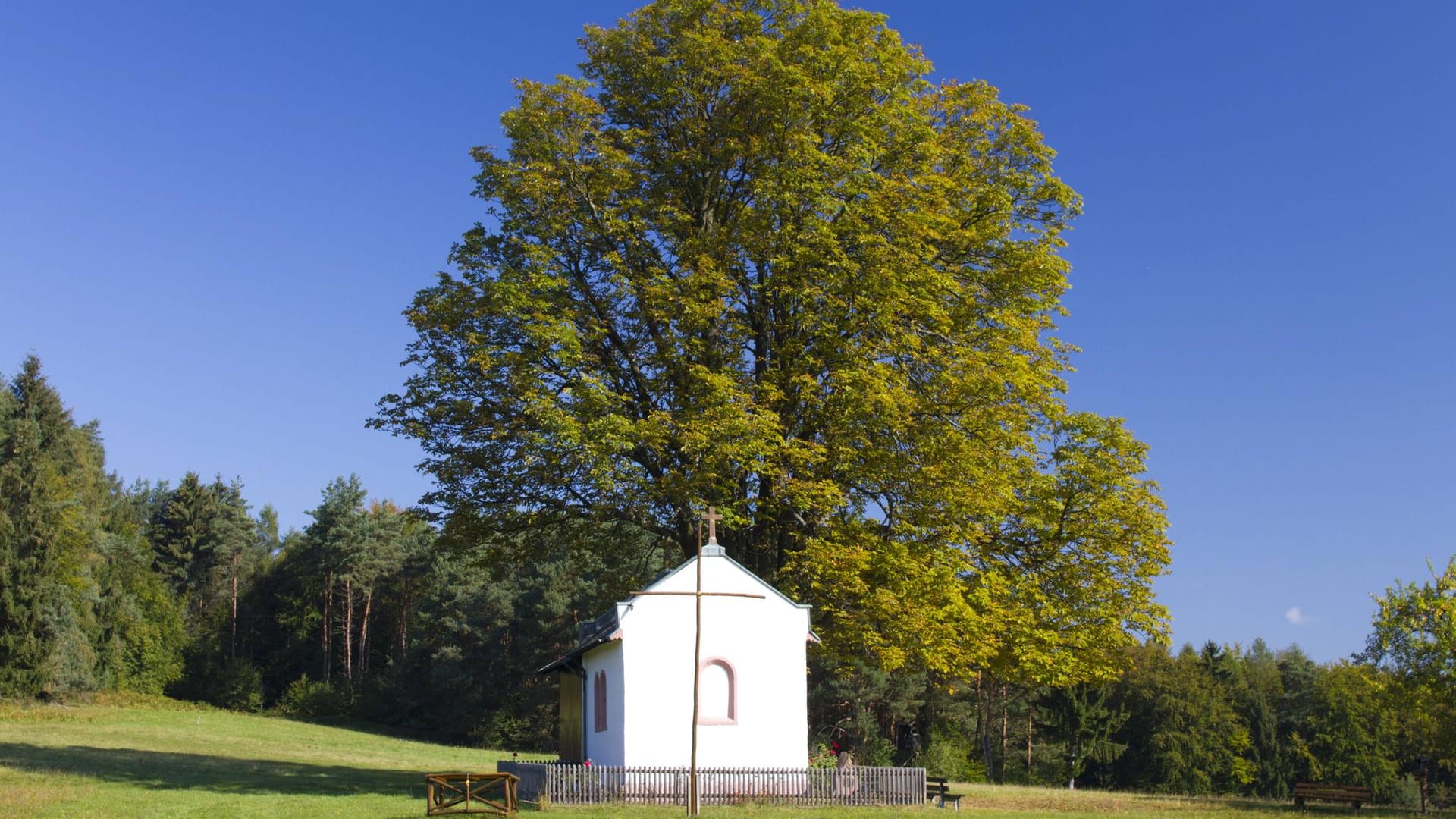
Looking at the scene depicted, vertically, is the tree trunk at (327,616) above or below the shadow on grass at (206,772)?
above

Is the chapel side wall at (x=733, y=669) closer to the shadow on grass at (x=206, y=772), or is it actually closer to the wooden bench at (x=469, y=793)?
the wooden bench at (x=469, y=793)

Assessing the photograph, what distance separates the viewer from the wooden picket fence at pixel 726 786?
858 inches

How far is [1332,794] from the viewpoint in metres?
30.0

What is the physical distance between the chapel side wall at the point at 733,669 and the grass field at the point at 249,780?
79.1 inches

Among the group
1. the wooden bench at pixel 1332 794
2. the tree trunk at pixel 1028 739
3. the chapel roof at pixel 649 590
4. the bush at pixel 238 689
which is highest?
the chapel roof at pixel 649 590

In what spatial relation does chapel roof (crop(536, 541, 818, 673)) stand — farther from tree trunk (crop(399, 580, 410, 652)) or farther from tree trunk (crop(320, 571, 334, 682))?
tree trunk (crop(399, 580, 410, 652))

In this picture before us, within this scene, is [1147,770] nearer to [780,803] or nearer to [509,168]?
[780,803]

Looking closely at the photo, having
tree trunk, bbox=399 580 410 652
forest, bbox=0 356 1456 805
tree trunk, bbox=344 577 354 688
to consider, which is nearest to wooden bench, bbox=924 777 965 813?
forest, bbox=0 356 1456 805

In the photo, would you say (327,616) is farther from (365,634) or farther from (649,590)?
(649,590)

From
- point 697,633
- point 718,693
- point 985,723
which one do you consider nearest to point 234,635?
point 985,723

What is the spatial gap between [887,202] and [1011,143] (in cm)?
419

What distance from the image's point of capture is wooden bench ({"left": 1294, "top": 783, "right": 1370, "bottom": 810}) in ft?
96.7

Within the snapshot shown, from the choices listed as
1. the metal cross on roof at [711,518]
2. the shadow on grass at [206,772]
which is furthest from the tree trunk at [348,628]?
the metal cross on roof at [711,518]

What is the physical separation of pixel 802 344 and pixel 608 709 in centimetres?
914
